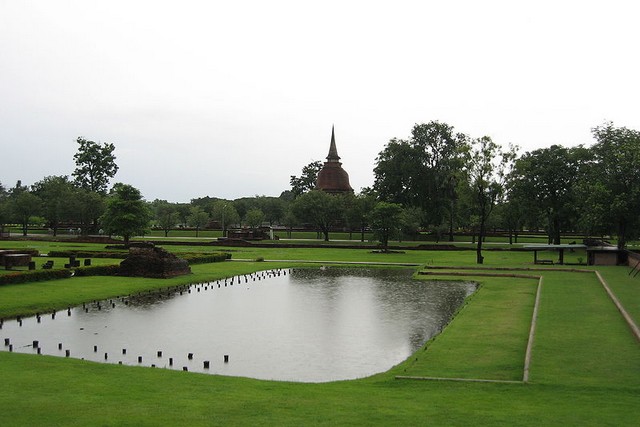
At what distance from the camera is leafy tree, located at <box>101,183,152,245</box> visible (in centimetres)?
6438

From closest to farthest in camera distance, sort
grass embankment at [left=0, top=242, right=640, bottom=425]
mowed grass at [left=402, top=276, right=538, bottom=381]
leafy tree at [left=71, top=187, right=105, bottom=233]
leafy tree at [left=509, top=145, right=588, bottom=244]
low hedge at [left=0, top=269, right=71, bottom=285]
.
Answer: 1. grass embankment at [left=0, top=242, right=640, bottom=425]
2. mowed grass at [left=402, top=276, right=538, bottom=381]
3. low hedge at [left=0, top=269, right=71, bottom=285]
4. leafy tree at [left=509, top=145, right=588, bottom=244]
5. leafy tree at [left=71, top=187, right=105, bottom=233]

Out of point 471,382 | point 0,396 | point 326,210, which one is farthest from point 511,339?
point 326,210

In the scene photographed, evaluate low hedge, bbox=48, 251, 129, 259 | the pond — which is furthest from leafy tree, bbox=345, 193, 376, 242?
the pond

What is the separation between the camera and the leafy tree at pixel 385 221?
61812mm

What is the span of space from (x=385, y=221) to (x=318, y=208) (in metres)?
17.9

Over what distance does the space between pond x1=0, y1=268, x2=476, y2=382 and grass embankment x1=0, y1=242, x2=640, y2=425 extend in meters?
1.43

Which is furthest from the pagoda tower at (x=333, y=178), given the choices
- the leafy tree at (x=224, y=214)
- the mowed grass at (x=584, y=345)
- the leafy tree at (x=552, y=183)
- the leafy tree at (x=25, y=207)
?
the mowed grass at (x=584, y=345)

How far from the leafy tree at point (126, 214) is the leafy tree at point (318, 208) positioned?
20.3m

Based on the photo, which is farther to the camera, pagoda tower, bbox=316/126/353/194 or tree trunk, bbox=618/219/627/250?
pagoda tower, bbox=316/126/353/194

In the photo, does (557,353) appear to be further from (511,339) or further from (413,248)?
(413,248)

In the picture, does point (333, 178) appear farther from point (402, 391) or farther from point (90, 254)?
point (402, 391)

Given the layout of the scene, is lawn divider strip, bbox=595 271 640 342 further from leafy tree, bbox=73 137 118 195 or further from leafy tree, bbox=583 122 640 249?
leafy tree, bbox=73 137 118 195

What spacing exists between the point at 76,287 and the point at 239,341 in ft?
49.3

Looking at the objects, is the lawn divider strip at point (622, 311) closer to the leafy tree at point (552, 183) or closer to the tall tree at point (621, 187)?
the tall tree at point (621, 187)
